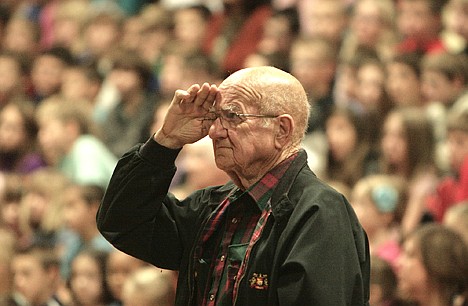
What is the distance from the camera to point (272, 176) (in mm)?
3230

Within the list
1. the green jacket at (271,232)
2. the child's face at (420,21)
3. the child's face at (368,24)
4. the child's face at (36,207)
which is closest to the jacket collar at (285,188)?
the green jacket at (271,232)

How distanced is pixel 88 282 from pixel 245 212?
2915 mm

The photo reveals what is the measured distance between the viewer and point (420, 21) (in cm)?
792

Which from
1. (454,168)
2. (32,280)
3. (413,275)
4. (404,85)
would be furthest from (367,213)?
(32,280)

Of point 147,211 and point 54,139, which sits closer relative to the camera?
point 147,211

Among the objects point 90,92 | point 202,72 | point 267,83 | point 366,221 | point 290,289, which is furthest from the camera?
point 90,92

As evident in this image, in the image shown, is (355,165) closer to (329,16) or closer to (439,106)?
(439,106)

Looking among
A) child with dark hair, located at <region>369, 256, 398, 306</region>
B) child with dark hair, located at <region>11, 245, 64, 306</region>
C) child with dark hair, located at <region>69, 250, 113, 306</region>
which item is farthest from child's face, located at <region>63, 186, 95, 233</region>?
child with dark hair, located at <region>369, 256, 398, 306</region>

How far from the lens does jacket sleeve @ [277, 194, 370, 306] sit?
9.70ft

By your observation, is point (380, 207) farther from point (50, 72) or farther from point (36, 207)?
point (50, 72)

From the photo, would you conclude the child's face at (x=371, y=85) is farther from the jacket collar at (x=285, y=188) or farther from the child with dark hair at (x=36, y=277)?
the jacket collar at (x=285, y=188)

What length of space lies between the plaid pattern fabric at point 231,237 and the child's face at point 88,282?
2778 mm

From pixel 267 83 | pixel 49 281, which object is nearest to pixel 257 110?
pixel 267 83

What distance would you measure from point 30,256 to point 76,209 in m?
0.51
